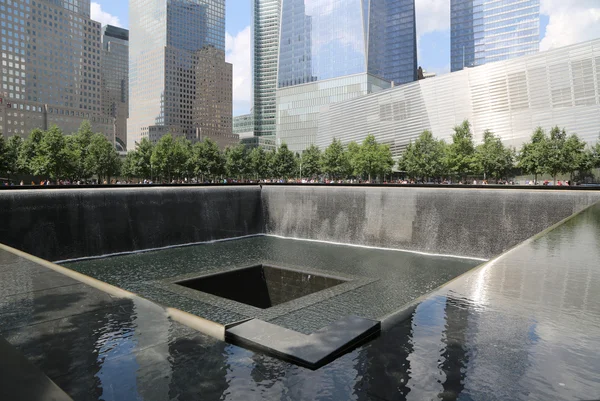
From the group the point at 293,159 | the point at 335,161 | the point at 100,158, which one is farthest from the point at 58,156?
the point at 335,161

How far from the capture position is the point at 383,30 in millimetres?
112375

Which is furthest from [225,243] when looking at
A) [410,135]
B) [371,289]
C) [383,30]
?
[383,30]

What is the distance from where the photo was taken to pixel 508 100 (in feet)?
174

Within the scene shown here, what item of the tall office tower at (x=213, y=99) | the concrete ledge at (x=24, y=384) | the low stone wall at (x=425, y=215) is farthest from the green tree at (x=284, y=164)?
the tall office tower at (x=213, y=99)

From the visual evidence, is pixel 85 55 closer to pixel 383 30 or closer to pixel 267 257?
pixel 383 30

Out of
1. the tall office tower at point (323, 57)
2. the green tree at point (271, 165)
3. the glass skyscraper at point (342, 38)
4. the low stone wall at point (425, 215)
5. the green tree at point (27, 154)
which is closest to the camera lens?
the low stone wall at point (425, 215)

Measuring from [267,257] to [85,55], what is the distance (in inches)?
5018

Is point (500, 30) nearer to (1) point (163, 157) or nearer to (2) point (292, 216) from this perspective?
(1) point (163, 157)

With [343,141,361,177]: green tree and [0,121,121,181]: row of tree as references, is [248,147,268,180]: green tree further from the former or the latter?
[0,121,121,181]: row of tree

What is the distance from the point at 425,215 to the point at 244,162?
44.1 meters

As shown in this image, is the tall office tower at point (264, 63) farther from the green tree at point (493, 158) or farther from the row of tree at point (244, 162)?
the green tree at point (493, 158)

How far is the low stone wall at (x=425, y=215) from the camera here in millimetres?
15773

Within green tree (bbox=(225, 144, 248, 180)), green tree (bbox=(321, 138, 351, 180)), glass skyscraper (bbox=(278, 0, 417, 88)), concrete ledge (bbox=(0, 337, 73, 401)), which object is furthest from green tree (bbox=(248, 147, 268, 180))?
concrete ledge (bbox=(0, 337, 73, 401))

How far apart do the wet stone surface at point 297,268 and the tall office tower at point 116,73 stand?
17731 cm
